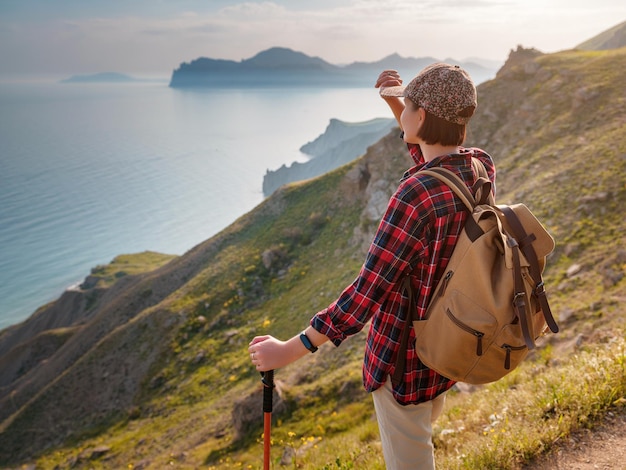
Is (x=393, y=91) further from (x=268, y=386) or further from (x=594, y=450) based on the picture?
(x=594, y=450)

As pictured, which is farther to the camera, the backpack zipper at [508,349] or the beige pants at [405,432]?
the beige pants at [405,432]

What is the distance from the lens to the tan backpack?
270 cm

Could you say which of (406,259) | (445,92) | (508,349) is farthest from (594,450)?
(445,92)

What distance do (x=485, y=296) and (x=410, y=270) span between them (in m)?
0.54

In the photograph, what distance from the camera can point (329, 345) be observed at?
2044 cm

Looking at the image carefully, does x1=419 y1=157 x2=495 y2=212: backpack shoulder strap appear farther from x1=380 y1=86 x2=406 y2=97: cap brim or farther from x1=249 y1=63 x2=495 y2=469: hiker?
x1=380 y1=86 x2=406 y2=97: cap brim

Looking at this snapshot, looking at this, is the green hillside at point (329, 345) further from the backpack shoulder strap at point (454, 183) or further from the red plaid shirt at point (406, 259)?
the backpack shoulder strap at point (454, 183)

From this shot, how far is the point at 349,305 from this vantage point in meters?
2.94

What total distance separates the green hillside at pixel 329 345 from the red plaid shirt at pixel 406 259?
9.35 feet

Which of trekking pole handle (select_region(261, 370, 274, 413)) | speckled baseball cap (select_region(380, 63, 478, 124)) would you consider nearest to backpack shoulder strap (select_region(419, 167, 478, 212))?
speckled baseball cap (select_region(380, 63, 478, 124))

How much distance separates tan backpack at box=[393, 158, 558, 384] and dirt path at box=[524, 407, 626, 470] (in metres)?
2.62

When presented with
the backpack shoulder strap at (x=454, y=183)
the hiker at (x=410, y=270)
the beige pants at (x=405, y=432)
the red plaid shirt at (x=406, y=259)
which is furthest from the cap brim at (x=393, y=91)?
the beige pants at (x=405, y=432)

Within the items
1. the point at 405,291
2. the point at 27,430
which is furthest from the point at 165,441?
the point at 405,291

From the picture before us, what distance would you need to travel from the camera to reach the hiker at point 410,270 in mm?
2834
